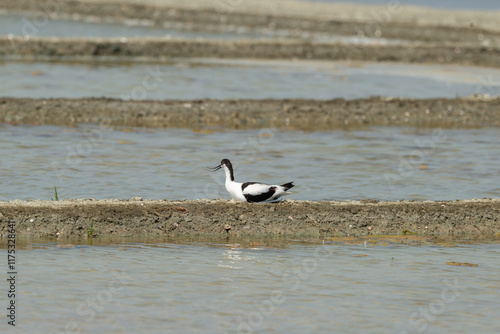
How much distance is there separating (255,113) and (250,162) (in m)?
5.01

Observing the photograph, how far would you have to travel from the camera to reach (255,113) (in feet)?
69.8

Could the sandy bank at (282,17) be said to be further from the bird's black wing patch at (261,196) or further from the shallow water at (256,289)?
the shallow water at (256,289)

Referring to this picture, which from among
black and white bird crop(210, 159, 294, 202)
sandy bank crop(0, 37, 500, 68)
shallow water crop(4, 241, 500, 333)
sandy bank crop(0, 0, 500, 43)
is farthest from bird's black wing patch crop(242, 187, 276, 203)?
sandy bank crop(0, 0, 500, 43)

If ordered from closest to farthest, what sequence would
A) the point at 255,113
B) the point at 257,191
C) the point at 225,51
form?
the point at 257,191
the point at 255,113
the point at 225,51

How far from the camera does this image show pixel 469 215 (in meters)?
12.0

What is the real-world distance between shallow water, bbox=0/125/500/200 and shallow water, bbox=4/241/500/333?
9.78 ft

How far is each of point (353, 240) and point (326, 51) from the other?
84.8 ft

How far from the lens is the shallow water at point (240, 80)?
25.0 meters

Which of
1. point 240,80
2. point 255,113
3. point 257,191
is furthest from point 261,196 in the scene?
point 240,80

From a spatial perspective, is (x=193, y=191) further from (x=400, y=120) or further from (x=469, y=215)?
(x=400, y=120)

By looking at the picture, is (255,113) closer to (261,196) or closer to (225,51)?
(261,196)

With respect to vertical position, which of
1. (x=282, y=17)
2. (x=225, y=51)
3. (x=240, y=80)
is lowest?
(x=240, y=80)

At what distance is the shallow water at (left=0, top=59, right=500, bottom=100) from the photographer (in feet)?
82.1

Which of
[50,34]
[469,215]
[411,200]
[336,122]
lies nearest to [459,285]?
[469,215]
